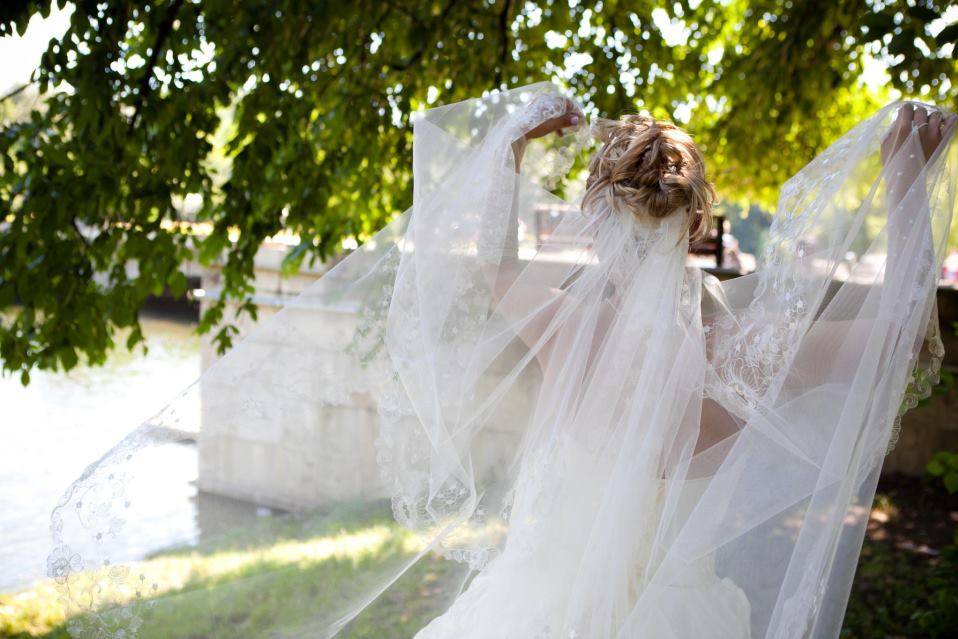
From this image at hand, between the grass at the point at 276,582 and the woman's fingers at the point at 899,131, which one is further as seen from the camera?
the grass at the point at 276,582

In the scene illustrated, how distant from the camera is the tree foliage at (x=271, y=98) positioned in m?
4.05

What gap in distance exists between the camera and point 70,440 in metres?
9.58

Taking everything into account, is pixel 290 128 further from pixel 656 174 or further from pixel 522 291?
pixel 656 174

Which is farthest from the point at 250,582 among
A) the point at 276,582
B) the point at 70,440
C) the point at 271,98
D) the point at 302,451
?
the point at 70,440

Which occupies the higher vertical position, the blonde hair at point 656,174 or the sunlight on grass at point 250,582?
the blonde hair at point 656,174

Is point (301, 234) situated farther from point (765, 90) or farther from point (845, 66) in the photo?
point (845, 66)

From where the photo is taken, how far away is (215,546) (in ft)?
7.64

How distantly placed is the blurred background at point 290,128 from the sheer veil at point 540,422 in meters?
0.14

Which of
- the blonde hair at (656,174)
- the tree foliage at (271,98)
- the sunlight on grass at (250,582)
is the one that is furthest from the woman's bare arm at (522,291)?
the tree foliage at (271,98)

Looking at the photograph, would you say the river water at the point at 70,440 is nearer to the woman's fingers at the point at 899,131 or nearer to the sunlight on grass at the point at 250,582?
the sunlight on grass at the point at 250,582

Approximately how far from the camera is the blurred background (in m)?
4.00

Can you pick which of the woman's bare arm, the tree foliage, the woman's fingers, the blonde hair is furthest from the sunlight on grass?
the tree foliage

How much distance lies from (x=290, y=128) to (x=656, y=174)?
3.27m

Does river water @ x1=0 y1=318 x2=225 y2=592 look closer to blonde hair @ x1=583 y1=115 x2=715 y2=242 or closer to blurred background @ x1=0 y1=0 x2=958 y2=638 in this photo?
blurred background @ x1=0 y1=0 x2=958 y2=638
